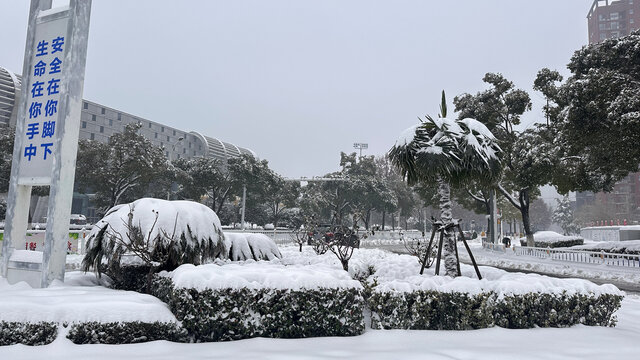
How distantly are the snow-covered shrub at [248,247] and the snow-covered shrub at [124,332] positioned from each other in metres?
4.82

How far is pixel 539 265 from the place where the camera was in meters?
17.8

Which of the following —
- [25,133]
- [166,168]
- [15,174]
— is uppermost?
[166,168]

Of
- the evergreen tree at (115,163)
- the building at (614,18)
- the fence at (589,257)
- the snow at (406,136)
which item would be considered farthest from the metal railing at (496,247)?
the building at (614,18)

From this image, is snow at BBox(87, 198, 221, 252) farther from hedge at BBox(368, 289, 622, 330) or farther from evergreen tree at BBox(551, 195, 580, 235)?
evergreen tree at BBox(551, 195, 580, 235)

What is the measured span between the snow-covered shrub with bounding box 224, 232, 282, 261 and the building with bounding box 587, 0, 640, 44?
118m

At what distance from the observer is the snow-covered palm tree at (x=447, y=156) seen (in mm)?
8026

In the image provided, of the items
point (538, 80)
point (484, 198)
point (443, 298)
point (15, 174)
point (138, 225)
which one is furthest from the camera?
point (484, 198)

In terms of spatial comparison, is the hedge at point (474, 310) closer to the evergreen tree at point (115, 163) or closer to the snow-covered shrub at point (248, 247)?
the snow-covered shrub at point (248, 247)

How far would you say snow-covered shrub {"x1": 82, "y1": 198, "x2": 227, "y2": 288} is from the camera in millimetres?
7164

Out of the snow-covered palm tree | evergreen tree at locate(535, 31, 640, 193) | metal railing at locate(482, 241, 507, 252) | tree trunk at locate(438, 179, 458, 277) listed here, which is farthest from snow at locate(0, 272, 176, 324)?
metal railing at locate(482, 241, 507, 252)

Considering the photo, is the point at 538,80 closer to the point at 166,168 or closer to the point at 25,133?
the point at 25,133

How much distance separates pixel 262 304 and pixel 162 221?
3.29 metres

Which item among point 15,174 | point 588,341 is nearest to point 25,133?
point 15,174

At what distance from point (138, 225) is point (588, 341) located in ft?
24.5
